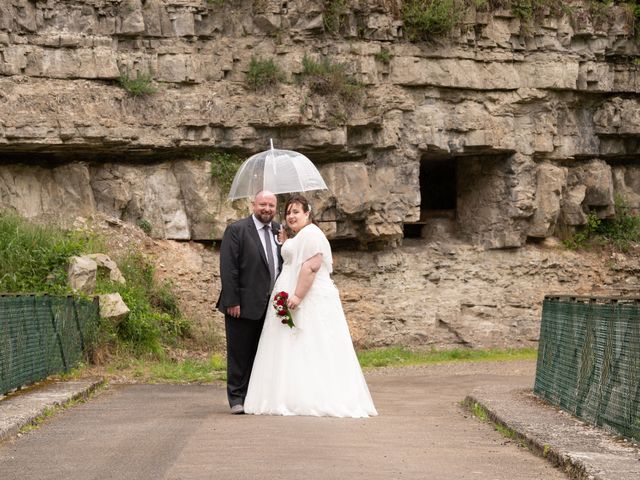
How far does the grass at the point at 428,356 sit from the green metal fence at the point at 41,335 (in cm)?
590

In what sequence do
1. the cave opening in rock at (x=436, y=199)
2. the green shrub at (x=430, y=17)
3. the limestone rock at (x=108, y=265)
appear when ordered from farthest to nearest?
the cave opening in rock at (x=436, y=199)
the green shrub at (x=430, y=17)
the limestone rock at (x=108, y=265)

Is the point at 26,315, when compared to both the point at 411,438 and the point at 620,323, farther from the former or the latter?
the point at 620,323

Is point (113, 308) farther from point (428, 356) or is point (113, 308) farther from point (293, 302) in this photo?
point (428, 356)

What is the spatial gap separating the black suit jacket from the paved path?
44.0 inches

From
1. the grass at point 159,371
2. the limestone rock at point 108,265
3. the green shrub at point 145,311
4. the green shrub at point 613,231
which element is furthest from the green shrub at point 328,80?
the grass at point 159,371

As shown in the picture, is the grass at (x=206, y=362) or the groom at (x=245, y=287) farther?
the grass at (x=206, y=362)

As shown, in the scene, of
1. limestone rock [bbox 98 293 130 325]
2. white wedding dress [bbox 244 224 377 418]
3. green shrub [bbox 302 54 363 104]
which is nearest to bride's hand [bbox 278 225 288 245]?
white wedding dress [bbox 244 224 377 418]

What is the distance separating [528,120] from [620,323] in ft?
52.9

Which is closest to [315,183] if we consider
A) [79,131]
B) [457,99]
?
[79,131]

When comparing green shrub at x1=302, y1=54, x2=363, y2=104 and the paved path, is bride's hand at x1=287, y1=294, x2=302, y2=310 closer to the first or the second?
the paved path

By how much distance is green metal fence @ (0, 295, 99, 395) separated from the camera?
39.1 ft

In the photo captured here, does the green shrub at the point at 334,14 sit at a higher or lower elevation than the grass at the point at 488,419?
higher

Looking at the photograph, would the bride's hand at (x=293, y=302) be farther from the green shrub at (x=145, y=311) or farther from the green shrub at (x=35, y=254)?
the green shrub at (x=35, y=254)

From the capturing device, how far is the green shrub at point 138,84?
2202 cm
